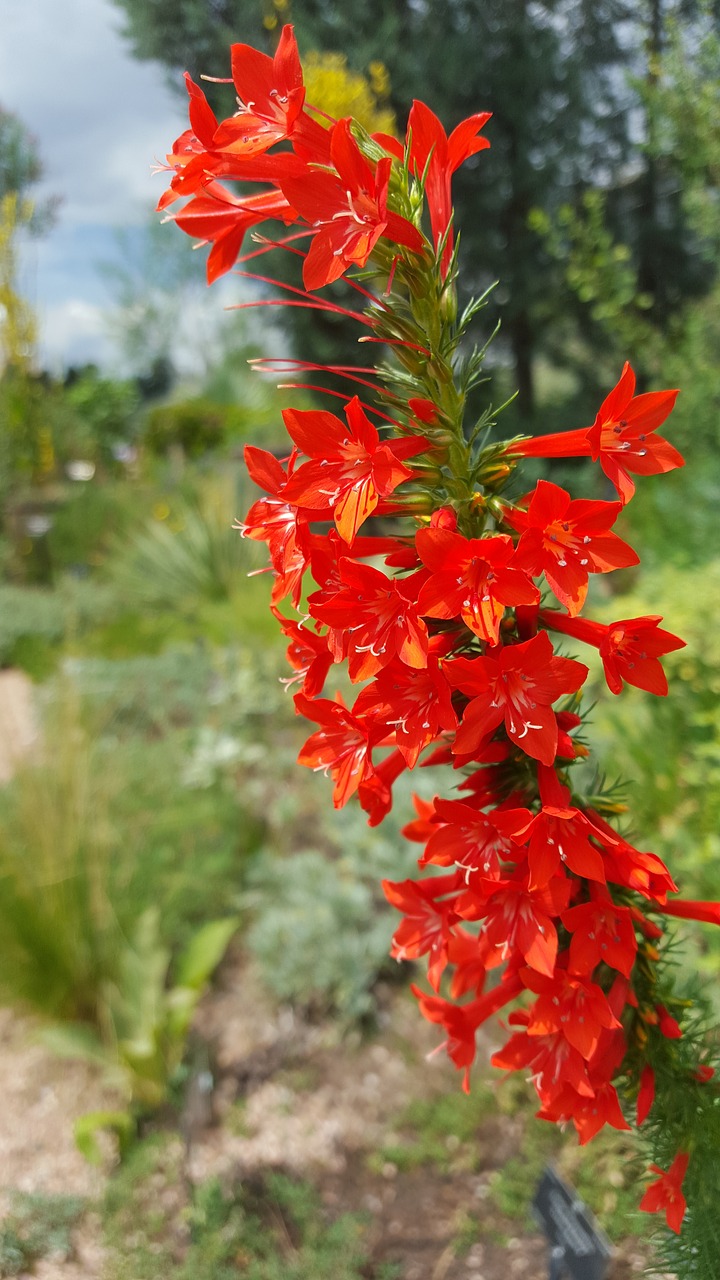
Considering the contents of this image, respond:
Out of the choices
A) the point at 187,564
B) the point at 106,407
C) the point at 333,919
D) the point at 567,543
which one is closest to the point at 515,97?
the point at 187,564

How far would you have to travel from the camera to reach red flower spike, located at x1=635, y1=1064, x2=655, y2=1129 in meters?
0.83

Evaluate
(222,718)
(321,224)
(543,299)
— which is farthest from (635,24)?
(321,224)

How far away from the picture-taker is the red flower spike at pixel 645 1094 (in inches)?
32.7

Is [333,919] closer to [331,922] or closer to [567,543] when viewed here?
[331,922]


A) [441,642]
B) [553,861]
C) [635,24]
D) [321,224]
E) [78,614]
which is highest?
[635,24]

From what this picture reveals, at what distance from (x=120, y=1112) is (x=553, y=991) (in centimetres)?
196

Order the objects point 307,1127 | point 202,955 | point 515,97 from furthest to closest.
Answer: point 515,97 < point 202,955 < point 307,1127

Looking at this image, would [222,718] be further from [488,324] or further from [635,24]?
[635,24]

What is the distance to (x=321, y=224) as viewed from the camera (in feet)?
2.29

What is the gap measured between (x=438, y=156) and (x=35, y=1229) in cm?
235

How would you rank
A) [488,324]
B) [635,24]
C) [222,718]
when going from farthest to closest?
1. [488,324]
2. [635,24]
3. [222,718]

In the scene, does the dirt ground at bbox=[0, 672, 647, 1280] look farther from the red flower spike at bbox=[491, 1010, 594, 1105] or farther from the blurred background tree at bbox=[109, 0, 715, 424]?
the blurred background tree at bbox=[109, 0, 715, 424]

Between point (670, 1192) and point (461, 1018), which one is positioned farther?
point (461, 1018)

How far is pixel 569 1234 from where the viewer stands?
1234mm
